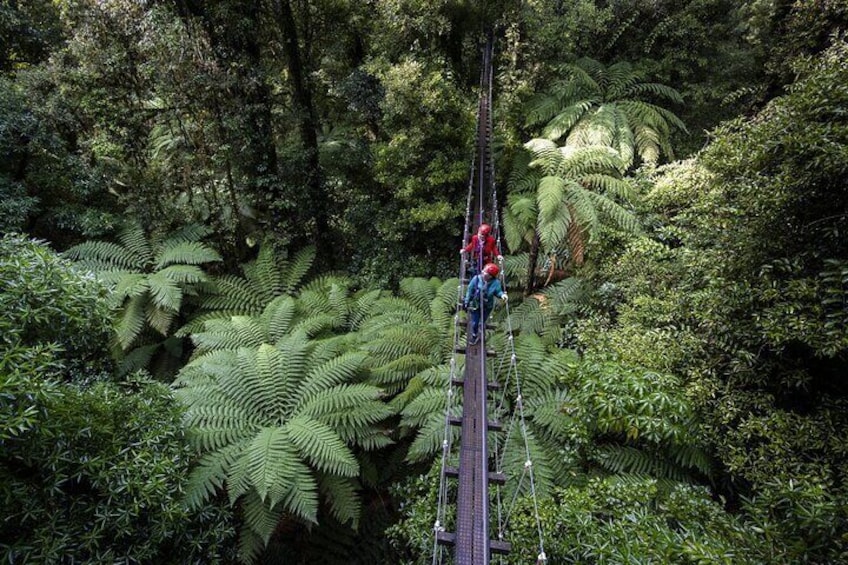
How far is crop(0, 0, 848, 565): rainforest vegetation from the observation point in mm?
2338

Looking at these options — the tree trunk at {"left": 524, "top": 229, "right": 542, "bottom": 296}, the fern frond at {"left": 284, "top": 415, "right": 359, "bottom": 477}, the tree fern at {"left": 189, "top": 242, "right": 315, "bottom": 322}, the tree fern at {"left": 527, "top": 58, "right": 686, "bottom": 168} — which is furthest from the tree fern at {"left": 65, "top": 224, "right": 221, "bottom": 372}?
the tree fern at {"left": 527, "top": 58, "right": 686, "bottom": 168}

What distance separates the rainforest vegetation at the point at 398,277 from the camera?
2.34 meters

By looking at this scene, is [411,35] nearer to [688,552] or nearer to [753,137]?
[753,137]

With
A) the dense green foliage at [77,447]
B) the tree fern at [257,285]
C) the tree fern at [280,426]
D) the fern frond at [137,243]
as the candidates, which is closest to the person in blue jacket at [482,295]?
the tree fern at [280,426]

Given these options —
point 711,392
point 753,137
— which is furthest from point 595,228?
point 711,392

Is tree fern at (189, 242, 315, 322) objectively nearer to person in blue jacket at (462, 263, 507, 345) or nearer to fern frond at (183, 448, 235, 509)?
fern frond at (183, 448, 235, 509)

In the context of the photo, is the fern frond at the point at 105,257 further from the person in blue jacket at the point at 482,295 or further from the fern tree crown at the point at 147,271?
the person in blue jacket at the point at 482,295

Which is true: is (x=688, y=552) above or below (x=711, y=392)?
below

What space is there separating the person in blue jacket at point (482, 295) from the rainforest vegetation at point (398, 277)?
0.62 meters

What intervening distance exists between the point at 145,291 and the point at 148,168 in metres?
2.07

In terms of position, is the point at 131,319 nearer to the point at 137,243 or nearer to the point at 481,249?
the point at 137,243

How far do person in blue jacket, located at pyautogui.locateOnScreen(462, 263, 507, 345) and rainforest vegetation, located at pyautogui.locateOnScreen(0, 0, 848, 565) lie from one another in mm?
624

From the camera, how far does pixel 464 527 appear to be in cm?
230

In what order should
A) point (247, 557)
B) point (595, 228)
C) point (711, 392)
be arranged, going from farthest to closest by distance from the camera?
1. point (595, 228)
2. point (247, 557)
3. point (711, 392)
